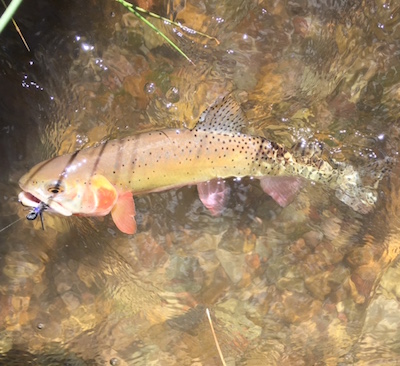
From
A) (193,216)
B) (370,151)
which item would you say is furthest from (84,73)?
(370,151)

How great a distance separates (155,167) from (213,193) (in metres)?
0.71

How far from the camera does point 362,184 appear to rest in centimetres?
441

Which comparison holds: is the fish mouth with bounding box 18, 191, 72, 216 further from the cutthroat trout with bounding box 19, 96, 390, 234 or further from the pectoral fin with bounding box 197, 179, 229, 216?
the pectoral fin with bounding box 197, 179, 229, 216

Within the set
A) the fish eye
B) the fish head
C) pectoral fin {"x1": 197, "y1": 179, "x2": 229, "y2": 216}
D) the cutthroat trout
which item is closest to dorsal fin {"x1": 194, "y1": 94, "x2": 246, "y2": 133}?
the cutthroat trout

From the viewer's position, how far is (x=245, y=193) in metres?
4.45

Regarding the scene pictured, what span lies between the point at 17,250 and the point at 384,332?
353 cm

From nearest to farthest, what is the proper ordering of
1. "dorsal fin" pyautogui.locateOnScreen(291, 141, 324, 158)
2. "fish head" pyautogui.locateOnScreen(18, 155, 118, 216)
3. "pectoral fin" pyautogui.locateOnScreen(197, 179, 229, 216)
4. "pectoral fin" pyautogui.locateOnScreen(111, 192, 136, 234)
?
"fish head" pyautogui.locateOnScreen(18, 155, 118, 216)
"pectoral fin" pyautogui.locateOnScreen(111, 192, 136, 234)
"pectoral fin" pyautogui.locateOnScreen(197, 179, 229, 216)
"dorsal fin" pyautogui.locateOnScreen(291, 141, 324, 158)

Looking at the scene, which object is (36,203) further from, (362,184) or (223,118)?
(362,184)

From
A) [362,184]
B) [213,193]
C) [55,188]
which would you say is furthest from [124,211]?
[362,184]

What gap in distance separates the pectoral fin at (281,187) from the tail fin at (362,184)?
1.59 feet

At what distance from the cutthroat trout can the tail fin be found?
47cm

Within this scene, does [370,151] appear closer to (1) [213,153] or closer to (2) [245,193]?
(2) [245,193]

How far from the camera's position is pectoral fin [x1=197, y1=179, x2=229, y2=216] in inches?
160

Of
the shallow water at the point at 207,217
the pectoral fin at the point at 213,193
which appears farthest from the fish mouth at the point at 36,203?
the pectoral fin at the point at 213,193
